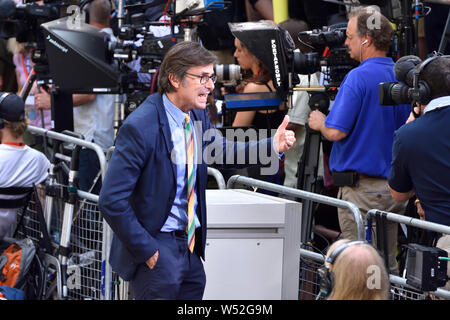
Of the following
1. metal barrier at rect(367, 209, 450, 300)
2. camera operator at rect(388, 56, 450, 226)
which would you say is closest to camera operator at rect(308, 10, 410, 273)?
metal barrier at rect(367, 209, 450, 300)

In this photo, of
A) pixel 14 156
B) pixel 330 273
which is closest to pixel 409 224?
pixel 330 273

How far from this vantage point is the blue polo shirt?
5.05 meters

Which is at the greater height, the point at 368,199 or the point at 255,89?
the point at 255,89

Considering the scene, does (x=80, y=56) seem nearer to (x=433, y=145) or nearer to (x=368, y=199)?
(x=368, y=199)

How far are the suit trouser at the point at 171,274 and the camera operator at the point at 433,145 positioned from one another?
1.32 m

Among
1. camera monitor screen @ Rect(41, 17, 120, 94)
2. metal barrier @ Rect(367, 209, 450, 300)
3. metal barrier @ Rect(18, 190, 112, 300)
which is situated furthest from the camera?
camera monitor screen @ Rect(41, 17, 120, 94)

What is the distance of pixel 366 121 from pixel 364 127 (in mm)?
41

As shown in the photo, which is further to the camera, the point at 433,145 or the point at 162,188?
the point at 433,145

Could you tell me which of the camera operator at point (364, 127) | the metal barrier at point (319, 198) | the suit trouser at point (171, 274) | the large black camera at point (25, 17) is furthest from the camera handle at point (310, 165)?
the large black camera at point (25, 17)

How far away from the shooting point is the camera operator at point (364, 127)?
505cm

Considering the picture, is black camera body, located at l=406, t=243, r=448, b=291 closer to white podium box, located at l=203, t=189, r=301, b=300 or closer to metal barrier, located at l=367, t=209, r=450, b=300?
metal barrier, located at l=367, t=209, r=450, b=300

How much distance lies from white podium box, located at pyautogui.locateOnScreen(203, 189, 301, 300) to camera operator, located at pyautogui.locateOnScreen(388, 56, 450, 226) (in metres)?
0.72

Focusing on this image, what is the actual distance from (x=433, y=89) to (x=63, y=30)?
3395 mm

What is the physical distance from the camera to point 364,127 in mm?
5070
